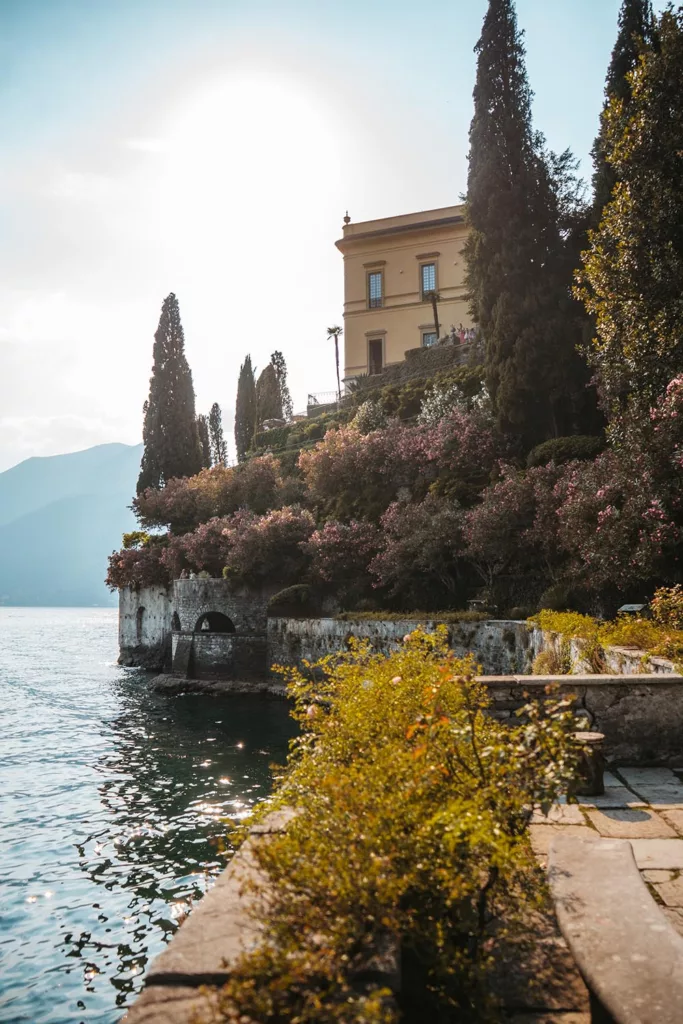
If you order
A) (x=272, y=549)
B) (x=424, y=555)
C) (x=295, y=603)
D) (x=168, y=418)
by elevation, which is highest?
(x=168, y=418)

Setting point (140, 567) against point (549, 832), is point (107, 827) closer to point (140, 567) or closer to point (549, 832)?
point (549, 832)

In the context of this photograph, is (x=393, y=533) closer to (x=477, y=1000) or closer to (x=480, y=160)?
(x=480, y=160)

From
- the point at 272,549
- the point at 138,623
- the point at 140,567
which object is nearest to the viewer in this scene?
the point at 272,549

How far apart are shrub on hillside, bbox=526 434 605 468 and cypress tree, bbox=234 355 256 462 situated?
4106cm

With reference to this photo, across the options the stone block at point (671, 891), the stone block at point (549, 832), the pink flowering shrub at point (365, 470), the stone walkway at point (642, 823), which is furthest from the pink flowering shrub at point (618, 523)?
the pink flowering shrub at point (365, 470)

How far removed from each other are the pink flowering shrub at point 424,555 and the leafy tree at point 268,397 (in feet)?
119

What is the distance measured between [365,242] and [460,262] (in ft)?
20.9

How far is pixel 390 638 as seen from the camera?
20328mm

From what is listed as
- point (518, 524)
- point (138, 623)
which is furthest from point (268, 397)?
point (518, 524)

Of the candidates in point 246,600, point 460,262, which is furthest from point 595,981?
point 460,262

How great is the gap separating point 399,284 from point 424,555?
1090 inches

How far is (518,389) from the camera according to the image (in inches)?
945

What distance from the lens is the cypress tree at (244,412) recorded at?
60781 millimetres

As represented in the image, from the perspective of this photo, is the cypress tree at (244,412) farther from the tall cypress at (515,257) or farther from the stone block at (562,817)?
the stone block at (562,817)
